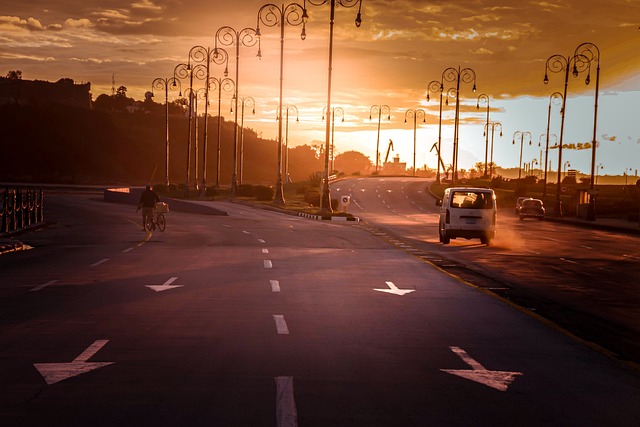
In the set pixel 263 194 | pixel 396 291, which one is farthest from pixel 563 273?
pixel 263 194

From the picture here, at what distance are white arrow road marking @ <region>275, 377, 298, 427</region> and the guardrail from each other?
1005 inches

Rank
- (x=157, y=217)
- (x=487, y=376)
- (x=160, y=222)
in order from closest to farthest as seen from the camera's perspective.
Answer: (x=487, y=376)
(x=157, y=217)
(x=160, y=222)

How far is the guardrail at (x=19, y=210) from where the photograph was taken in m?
33.5

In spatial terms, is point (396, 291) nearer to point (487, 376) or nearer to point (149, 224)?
point (487, 376)

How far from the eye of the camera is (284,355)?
10.0 meters

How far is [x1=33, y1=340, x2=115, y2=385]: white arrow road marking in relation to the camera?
8.67 meters

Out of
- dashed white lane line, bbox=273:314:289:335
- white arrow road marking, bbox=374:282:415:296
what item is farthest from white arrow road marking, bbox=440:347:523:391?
white arrow road marking, bbox=374:282:415:296

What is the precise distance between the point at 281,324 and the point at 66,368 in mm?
4047

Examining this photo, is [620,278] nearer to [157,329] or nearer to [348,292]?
[348,292]

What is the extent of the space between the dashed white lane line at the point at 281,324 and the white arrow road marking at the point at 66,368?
286 cm

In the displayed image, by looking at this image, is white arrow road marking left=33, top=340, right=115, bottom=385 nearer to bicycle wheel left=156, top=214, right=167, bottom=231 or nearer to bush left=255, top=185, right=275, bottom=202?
bicycle wheel left=156, top=214, right=167, bottom=231

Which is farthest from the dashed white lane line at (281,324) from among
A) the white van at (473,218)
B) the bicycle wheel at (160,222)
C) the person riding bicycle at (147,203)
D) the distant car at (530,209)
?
the distant car at (530,209)

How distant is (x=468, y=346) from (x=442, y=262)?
14452 mm

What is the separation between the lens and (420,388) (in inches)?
331
